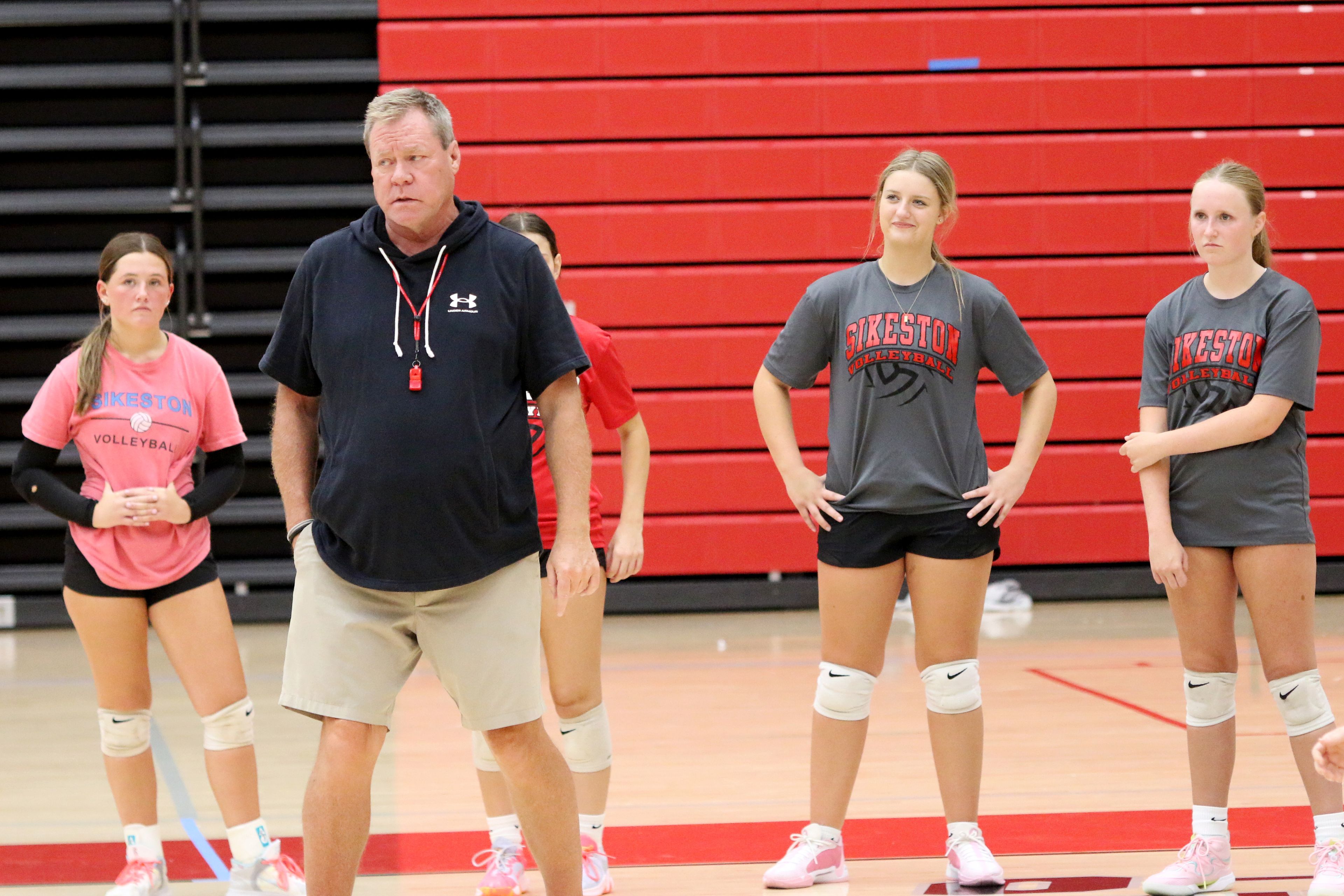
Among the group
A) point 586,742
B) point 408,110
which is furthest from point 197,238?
point 408,110

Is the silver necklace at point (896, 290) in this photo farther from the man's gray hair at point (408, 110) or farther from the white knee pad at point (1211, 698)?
the man's gray hair at point (408, 110)

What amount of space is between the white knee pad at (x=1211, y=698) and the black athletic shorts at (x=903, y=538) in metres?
0.49

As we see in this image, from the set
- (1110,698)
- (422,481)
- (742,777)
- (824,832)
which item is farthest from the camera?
(1110,698)

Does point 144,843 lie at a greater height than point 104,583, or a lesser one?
lesser

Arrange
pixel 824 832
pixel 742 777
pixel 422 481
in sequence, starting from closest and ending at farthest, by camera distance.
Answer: pixel 422 481, pixel 824 832, pixel 742 777

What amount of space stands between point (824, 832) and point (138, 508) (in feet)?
5.34

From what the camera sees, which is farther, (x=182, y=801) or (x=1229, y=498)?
(x=182, y=801)

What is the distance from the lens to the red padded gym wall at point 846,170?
7.34 m

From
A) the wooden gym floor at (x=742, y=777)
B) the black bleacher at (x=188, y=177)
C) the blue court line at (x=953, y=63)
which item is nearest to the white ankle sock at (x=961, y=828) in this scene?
the wooden gym floor at (x=742, y=777)

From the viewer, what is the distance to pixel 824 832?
9.60ft

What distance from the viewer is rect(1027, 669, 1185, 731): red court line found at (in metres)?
4.50

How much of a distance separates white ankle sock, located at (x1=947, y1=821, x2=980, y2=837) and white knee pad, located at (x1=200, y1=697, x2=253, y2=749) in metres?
1.51

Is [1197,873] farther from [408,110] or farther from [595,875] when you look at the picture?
[408,110]

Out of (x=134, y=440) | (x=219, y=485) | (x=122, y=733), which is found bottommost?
(x=122, y=733)
